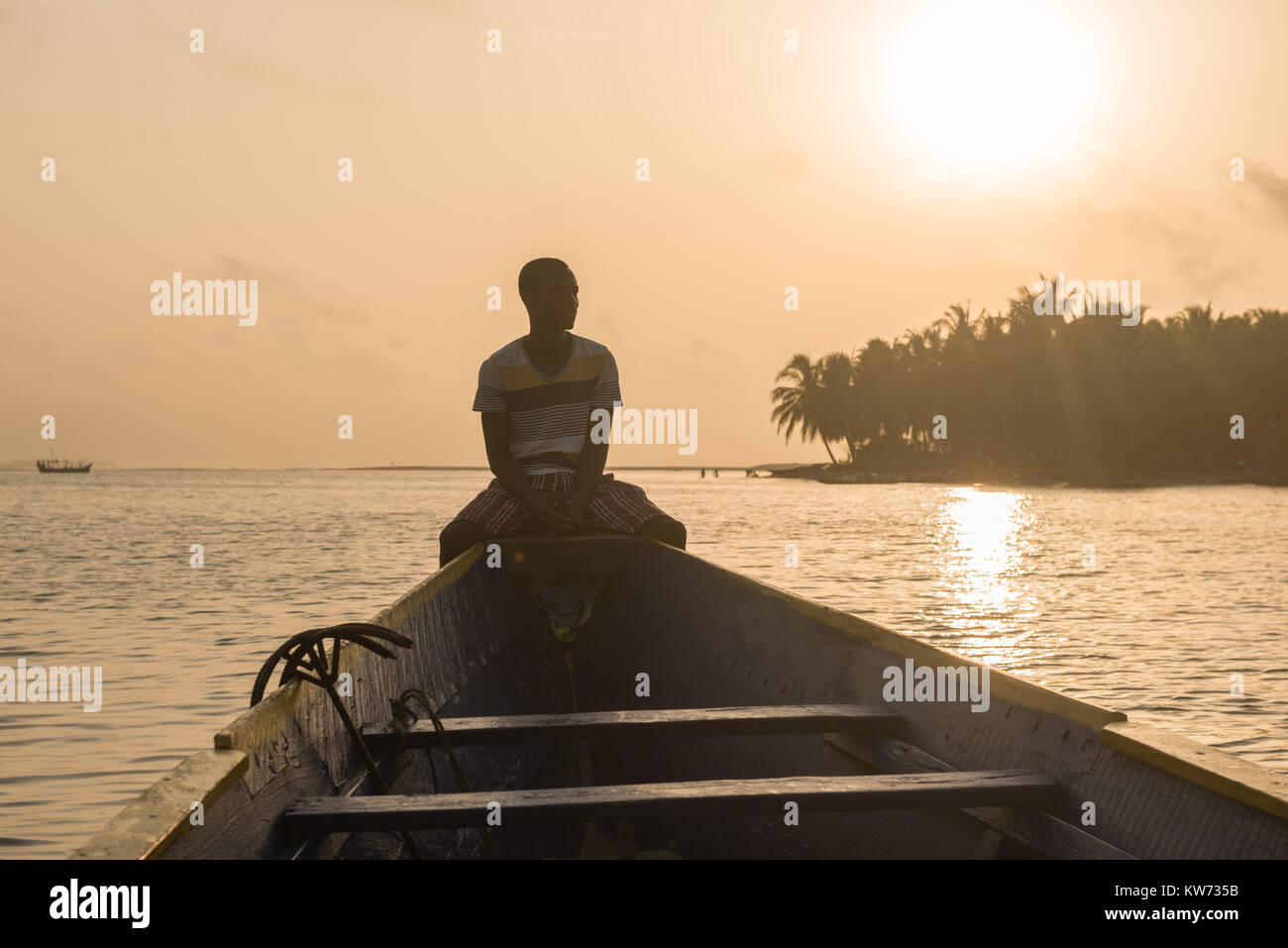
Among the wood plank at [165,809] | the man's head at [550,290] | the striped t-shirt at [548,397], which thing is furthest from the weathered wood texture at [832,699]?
the wood plank at [165,809]

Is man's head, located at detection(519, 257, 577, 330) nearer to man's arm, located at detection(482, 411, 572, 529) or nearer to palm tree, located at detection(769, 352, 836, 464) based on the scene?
man's arm, located at detection(482, 411, 572, 529)

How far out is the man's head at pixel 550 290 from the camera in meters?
5.16

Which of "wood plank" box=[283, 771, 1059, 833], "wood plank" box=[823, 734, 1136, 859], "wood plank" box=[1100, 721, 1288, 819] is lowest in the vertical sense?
"wood plank" box=[823, 734, 1136, 859]

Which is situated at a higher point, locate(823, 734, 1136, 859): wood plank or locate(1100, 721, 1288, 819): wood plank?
locate(1100, 721, 1288, 819): wood plank

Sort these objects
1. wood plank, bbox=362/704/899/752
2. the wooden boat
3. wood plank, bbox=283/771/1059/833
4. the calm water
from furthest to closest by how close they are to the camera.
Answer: the calm water
wood plank, bbox=362/704/899/752
wood plank, bbox=283/771/1059/833
the wooden boat

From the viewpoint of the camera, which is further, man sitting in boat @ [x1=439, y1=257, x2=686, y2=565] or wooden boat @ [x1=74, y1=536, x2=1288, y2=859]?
man sitting in boat @ [x1=439, y1=257, x2=686, y2=565]

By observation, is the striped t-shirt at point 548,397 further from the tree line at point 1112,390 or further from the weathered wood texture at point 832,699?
the tree line at point 1112,390

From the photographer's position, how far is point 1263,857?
1.86m

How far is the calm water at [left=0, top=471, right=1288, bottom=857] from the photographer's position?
6.65m

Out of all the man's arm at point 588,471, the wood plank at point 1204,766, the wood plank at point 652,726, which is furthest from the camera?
the man's arm at point 588,471

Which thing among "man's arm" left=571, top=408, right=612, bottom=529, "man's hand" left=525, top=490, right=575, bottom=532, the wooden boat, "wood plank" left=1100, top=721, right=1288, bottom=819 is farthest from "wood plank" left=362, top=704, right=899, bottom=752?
"man's arm" left=571, top=408, right=612, bottom=529

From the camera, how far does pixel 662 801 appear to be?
2299 mm

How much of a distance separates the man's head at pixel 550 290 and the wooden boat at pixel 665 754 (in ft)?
3.63

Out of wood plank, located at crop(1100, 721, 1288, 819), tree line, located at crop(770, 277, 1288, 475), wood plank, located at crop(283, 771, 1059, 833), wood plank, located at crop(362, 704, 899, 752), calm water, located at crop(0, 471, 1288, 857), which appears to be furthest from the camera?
tree line, located at crop(770, 277, 1288, 475)
